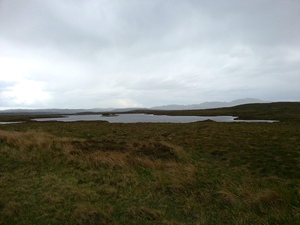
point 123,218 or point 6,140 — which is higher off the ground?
point 6,140

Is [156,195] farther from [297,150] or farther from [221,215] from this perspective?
[297,150]

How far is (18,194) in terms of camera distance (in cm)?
737

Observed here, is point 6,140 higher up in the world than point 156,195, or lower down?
higher up

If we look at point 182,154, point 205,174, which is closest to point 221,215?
point 205,174

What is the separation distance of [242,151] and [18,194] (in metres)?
14.5

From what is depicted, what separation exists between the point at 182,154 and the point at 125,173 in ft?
18.6

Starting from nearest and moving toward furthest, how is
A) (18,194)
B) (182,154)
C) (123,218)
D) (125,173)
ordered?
(123,218) < (18,194) < (125,173) < (182,154)

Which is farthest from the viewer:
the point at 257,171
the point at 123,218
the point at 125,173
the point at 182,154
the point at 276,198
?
the point at 182,154

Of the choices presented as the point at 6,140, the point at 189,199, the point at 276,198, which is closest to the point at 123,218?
the point at 189,199

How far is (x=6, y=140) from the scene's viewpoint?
1580 centimetres

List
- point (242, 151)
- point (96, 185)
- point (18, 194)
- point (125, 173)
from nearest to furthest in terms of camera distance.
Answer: point (18, 194) → point (96, 185) → point (125, 173) → point (242, 151)

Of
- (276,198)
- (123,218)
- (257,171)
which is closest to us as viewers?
(123,218)

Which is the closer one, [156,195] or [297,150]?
[156,195]

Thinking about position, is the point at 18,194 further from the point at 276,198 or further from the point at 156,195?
the point at 276,198
